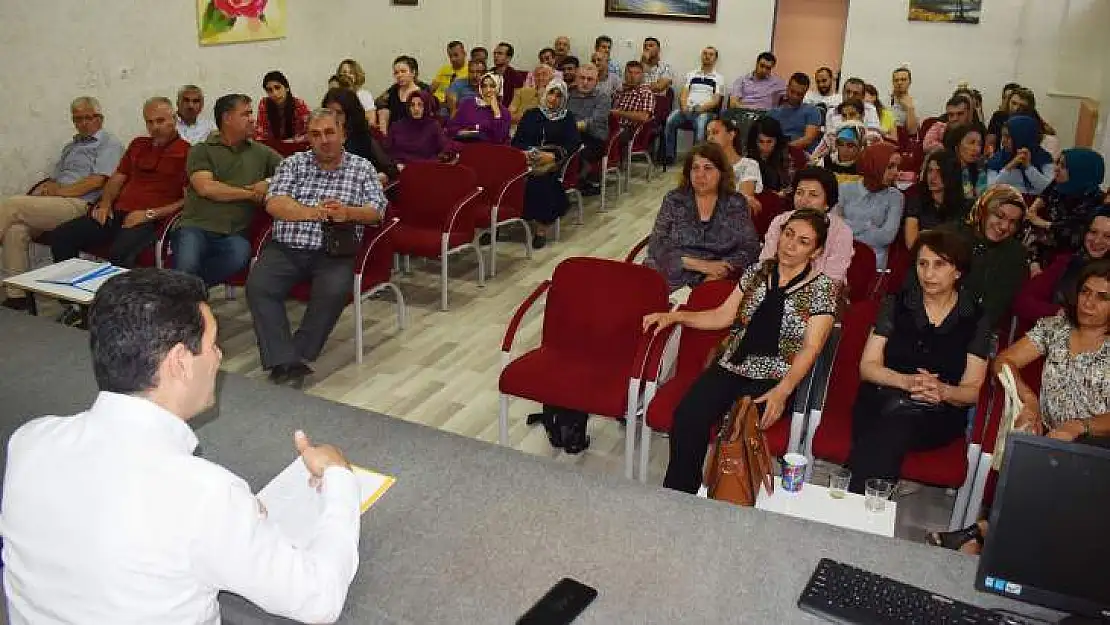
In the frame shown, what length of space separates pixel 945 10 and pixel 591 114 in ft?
14.6

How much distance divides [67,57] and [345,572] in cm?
596

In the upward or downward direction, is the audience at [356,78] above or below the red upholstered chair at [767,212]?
above

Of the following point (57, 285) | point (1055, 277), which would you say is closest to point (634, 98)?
point (1055, 277)

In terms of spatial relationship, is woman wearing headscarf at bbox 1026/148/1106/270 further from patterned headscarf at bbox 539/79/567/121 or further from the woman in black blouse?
patterned headscarf at bbox 539/79/567/121

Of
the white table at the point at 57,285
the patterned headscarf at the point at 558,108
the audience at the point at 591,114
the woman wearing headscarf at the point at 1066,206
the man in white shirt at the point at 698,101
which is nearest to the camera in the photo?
the white table at the point at 57,285

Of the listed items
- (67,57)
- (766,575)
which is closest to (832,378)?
(766,575)

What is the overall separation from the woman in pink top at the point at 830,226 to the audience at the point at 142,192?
3465mm

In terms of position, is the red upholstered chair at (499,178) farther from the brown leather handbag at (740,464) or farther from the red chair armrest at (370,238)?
the brown leather handbag at (740,464)

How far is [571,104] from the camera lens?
892 centimetres

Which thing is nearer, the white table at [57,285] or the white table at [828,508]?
the white table at [828,508]

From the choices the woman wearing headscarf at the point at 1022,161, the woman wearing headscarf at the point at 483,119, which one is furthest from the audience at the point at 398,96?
the woman wearing headscarf at the point at 1022,161

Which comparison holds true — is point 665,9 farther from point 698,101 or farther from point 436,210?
point 436,210

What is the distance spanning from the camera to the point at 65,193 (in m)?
5.84

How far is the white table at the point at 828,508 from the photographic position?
2.63 m
